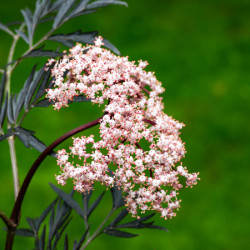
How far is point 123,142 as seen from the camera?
933 mm

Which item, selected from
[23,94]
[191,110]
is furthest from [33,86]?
[191,110]

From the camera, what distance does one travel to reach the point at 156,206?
3.11 ft

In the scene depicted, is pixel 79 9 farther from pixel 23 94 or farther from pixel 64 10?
pixel 23 94

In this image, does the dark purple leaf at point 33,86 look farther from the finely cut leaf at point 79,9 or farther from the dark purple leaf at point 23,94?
the finely cut leaf at point 79,9

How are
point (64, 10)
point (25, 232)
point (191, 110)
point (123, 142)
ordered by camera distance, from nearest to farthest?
point (123, 142) < point (64, 10) < point (25, 232) < point (191, 110)

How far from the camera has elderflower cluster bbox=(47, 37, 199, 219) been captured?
0.92 meters

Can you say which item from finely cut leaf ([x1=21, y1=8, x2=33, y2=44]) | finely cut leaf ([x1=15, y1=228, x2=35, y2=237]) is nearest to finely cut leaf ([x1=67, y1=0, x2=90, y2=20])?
finely cut leaf ([x1=21, y1=8, x2=33, y2=44])

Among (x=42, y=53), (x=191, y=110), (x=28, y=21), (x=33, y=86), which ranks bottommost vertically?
(x=33, y=86)

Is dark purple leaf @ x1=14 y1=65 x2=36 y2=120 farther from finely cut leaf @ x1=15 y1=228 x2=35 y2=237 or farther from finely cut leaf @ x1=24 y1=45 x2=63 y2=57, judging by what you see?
finely cut leaf @ x1=15 y1=228 x2=35 y2=237

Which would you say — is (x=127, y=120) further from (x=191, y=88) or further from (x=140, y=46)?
(x=140, y=46)

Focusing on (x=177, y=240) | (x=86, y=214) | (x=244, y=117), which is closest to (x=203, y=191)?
(x=177, y=240)

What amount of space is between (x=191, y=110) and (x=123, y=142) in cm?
228

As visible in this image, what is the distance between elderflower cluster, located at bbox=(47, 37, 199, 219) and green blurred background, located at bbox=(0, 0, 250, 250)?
150 cm

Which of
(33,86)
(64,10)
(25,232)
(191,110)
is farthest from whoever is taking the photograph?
(191,110)
